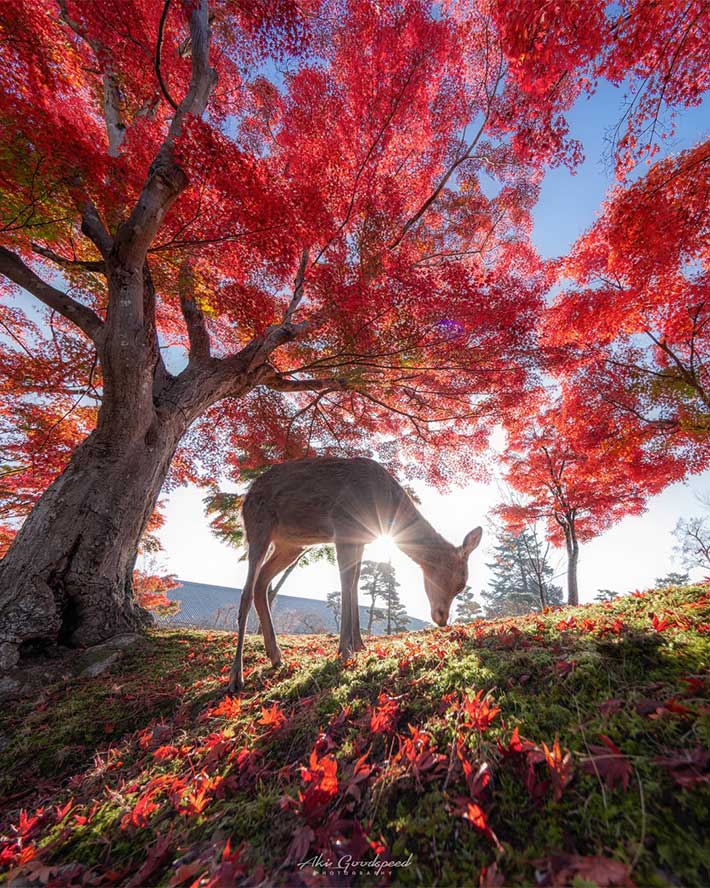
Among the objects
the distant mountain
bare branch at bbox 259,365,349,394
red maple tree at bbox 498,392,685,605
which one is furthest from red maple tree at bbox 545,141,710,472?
the distant mountain

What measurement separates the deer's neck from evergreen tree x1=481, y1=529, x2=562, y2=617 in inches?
1186

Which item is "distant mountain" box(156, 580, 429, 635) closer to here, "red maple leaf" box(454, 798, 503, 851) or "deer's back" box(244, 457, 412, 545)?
"deer's back" box(244, 457, 412, 545)

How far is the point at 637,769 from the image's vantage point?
112 cm

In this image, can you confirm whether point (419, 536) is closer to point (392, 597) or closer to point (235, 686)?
point (235, 686)

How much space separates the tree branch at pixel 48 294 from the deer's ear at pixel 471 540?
683 cm

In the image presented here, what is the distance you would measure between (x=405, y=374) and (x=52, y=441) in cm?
957

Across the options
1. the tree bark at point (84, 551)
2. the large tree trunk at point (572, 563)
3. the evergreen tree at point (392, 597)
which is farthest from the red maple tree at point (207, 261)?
the evergreen tree at point (392, 597)

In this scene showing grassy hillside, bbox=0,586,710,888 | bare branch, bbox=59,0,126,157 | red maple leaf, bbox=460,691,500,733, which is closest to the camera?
grassy hillside, bbox=0,586,710,888

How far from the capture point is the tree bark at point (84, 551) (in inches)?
167

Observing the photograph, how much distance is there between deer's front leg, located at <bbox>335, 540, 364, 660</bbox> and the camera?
146 inches

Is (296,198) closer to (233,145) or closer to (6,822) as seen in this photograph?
(233,145)

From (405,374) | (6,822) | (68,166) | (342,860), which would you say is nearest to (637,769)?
(342,860)

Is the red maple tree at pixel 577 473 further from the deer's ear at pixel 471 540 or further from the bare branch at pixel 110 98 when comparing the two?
the bare branch at pixel 110 98

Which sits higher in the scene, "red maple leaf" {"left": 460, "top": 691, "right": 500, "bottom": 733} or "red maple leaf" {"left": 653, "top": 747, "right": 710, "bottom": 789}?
"red maple leaf" {"left": 653, "top": 747, "right": 710, "bottom": 789}
